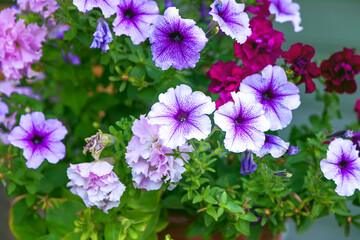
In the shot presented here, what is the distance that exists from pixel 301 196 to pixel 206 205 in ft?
0.72

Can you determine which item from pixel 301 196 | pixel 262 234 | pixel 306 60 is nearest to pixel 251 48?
pixel 306 60

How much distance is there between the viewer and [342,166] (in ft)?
2.16

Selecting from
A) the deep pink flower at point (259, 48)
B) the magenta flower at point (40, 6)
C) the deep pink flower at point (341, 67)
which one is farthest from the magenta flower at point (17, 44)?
the deep pink flower at point (341, 67)

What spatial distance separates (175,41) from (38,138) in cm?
31

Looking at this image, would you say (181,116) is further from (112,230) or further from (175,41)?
(112,230)

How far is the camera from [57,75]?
0.95 m

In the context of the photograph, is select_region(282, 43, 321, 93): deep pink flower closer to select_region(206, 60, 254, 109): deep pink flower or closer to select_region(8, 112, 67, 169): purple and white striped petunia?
select_region(206, 60, 254, 109): deep pink flower

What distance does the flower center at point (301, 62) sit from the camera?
698 millimetres

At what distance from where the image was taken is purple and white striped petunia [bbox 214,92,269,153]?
577mm

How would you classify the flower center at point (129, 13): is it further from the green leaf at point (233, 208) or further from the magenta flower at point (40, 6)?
the green leaf at point (233, 208)

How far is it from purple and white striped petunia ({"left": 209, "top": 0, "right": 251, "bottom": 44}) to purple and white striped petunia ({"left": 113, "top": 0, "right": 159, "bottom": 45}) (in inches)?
4.6

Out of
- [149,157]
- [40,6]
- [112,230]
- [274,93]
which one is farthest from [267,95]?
[40,6]

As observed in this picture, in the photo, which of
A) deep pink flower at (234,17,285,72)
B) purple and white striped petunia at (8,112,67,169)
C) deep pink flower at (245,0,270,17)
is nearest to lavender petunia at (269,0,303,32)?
deep pink flower at (245,0,270,17)

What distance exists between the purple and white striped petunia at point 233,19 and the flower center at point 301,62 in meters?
0.12
